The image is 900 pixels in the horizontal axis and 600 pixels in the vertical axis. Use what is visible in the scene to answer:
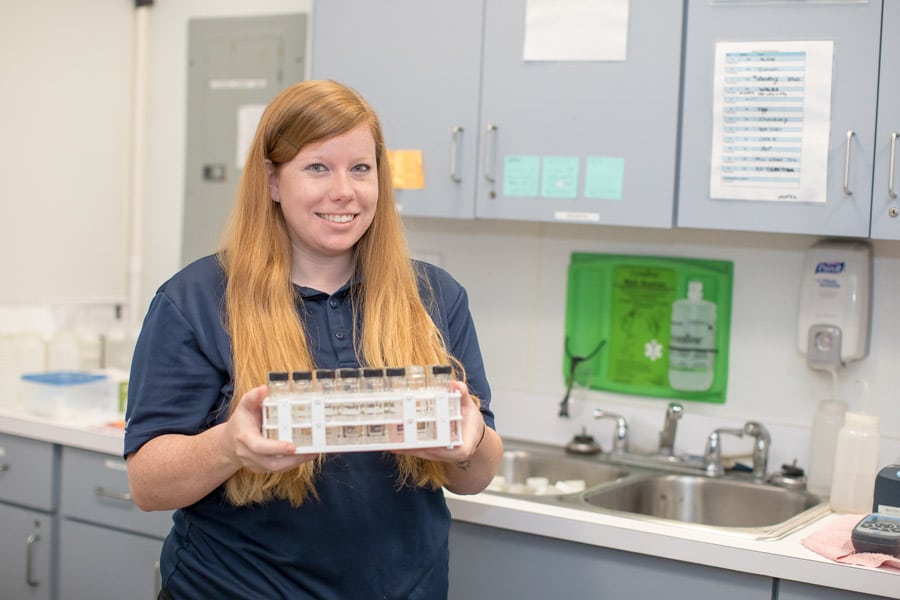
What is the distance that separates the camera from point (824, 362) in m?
2.30

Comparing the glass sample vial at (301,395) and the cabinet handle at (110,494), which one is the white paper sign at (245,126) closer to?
the cabinet handle at (110,494)

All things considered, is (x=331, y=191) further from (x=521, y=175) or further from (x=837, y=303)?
(x=837, y=303)

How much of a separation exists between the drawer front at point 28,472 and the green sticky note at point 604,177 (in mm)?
1533

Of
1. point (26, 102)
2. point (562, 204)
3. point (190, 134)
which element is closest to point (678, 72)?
point (562, 204)

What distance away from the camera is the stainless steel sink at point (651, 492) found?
7.33ft

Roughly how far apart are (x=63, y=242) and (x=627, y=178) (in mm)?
1845

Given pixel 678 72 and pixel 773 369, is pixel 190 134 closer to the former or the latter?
pixel 678 72

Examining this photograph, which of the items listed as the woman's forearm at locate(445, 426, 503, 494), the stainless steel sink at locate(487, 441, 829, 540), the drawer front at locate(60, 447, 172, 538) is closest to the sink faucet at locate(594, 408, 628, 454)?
the stainless steel sink at locate(487, 441, 829, 540)

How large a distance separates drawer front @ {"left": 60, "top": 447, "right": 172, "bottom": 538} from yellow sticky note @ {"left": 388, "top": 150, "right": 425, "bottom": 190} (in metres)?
0.97

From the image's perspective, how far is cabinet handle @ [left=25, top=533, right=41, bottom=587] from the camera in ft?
8.67

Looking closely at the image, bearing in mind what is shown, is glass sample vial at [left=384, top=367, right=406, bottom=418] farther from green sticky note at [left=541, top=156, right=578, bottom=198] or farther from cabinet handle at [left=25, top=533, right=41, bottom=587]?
cabinet handle at [left=25, top=533, right=41, bottom=587]

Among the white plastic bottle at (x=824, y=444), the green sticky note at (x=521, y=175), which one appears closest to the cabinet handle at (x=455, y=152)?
the green sticky note at (x=521, y=175)

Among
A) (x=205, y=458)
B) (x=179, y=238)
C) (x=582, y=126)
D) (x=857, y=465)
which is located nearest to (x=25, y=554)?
(x=179, y=238)

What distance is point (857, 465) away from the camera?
2.07 m
